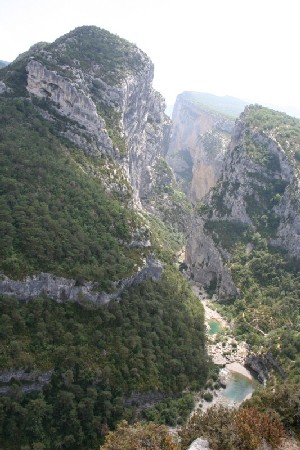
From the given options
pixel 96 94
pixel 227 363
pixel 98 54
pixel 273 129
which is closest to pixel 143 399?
pixel 227 363

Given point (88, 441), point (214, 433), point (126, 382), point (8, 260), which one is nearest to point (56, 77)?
point (8, 260)

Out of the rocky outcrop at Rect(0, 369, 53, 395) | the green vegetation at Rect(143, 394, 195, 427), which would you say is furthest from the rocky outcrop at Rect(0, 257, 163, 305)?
the green vegetation at Rect(143, 394, 195, 427)

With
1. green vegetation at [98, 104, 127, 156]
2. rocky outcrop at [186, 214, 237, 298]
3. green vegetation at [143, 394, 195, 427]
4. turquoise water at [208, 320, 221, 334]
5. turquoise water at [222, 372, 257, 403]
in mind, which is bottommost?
green vegetation at [143, 394, 195, 427]

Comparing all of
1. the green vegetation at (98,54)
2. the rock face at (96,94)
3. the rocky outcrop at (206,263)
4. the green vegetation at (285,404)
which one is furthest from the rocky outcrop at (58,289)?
the green vegetation at (98,54)

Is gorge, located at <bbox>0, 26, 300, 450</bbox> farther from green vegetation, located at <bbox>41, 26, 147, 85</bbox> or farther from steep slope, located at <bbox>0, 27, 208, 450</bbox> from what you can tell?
green vegetation, located at <bbox>41, 26, 147, 85</bbox>

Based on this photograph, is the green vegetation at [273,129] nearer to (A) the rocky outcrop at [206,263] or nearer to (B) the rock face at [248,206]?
(B) the rock face at [248,206]

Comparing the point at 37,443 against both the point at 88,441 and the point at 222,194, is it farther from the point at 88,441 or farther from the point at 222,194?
the point at 222,194
